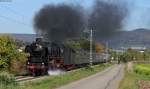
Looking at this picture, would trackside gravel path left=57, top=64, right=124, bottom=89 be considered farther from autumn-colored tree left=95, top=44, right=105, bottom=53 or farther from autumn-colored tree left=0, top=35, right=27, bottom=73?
autumn-colored tree left=95, top=44, right=105, bottom=53

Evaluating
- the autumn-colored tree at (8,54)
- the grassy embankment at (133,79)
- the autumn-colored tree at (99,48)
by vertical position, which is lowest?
the grassy embankment at (133,79)

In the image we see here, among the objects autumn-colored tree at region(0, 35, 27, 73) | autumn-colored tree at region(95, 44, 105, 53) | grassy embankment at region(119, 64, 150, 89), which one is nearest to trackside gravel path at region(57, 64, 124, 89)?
grassy embankment at region(119, 64, 150, 89)

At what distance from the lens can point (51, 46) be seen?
47.4 m

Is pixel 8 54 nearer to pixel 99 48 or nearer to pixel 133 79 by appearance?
pixel 133 79

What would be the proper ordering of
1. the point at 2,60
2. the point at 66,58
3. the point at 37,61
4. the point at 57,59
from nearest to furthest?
1. the point at 2,60
2. the point at 37,61
3. the point at 57,59
4. the point at 66,58

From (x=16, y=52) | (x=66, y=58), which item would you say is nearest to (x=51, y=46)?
(x=66, y=58)

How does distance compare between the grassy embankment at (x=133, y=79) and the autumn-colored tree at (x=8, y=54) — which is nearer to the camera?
the autumn-colored tree at (x=8, y=54)

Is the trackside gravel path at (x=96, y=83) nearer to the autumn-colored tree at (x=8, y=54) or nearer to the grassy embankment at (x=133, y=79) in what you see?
the grassy embankment at (x=133, y=79)

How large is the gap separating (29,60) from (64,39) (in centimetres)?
1089

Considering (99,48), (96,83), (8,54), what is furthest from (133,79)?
(99,48)

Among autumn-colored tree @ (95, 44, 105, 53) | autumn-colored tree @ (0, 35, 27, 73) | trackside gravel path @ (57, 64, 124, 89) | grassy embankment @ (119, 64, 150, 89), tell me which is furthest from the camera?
autumn-colored tree @ (95, 44, 105, 53)

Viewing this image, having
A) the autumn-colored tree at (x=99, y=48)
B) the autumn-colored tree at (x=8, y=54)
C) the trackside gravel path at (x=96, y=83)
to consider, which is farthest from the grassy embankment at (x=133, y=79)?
the autumn-colored tree at (x=99, y=48)

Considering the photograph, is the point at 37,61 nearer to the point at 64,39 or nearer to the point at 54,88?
the point at 64,39

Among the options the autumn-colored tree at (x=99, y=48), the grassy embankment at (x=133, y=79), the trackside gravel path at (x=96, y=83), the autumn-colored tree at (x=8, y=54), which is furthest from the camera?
the autumn-colored tree at (x=99, y=48)
